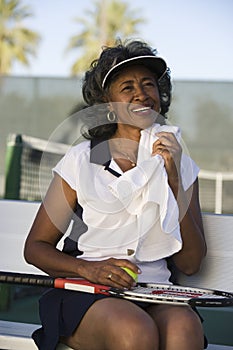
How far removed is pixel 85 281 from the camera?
9.88 feet

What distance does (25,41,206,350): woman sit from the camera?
9.64ft

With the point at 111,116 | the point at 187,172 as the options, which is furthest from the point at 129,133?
the point at 187,172

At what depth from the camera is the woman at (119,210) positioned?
294 cm

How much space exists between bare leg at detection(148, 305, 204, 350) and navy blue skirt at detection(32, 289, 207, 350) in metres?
0.14

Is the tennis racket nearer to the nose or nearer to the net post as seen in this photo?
the nose

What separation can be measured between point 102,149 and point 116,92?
0.71 feet

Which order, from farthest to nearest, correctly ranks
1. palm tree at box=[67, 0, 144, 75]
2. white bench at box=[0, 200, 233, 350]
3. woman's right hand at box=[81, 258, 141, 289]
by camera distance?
1. palm tree at box=[67, 0, 144, 75]
2. white bench at box=[0, 200, 233, 350]
3. woman's right hand at box=[81, 258, 141, 289]

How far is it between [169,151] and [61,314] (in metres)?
0.67

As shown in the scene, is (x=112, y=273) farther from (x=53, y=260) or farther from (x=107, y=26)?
(x=107, y=26)

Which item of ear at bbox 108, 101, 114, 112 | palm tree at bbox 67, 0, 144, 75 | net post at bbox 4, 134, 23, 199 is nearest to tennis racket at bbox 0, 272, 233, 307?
ear at bbox 108, 101, 114, 112

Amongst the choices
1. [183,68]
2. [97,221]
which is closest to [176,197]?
[97,221]

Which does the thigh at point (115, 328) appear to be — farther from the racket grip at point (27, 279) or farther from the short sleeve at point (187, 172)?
the short sleeve at point (187, 172)

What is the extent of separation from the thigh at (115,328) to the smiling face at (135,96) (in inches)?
27.8

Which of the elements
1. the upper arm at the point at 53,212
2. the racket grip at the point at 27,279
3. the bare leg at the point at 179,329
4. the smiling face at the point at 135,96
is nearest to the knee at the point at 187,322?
the bare leg at the point at 179,329
